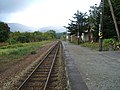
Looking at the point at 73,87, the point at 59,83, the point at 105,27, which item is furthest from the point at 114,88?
the point at 105,27

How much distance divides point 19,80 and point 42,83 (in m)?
1.48

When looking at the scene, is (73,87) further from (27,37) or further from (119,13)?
(27,37)

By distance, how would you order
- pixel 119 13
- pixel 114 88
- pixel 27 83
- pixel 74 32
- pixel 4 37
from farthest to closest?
pixel 74 32, pixel 4 37, pixel 119 13, pixel 27 83, pixel 114 88

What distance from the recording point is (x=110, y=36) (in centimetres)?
4109

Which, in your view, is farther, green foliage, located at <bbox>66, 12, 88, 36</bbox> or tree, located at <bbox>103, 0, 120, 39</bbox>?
green foliage, located at <bbox>66, 12, 88, 36</bbox>

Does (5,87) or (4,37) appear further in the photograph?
(4,37)

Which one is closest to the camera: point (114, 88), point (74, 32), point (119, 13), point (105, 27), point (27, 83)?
point (114, 88)

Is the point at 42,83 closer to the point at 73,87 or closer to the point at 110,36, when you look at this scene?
the point at 73,87

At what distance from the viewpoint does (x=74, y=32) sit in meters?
79.2

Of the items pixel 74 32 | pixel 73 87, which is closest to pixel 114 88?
pixel 73 87

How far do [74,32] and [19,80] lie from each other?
67.1m

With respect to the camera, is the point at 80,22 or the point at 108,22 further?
the point at 80,22

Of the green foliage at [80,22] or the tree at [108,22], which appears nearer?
the tree at [108,22]

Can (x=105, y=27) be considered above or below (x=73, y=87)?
above
